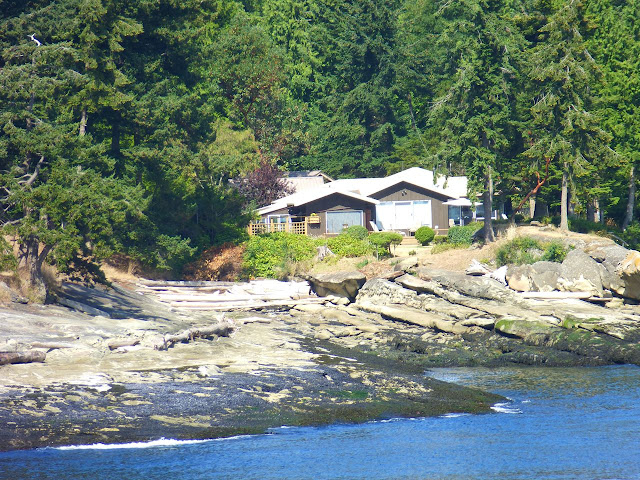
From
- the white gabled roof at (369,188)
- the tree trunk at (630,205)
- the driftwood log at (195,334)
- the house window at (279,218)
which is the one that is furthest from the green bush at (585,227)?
the driftwood log at (195,334)

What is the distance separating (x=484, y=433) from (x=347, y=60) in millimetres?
56037

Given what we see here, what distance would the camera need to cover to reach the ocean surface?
15.5m

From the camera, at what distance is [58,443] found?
15742mm

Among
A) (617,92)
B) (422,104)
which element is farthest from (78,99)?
(422,104)

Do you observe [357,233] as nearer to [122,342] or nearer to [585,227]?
[585,227]

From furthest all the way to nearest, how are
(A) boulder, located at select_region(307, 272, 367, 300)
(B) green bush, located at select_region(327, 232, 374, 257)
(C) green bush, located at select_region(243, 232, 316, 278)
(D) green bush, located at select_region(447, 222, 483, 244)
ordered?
1. (D) green bush, located at select_region(447, 222, 483, 244)
2. (B) green bush, located at select_region(327, 232, 374, 257)
3. (C) green bush, located at select_region(243, 232, 316, 278)
4. (A) boulder, located at select_region(307, 272, 367, 300)

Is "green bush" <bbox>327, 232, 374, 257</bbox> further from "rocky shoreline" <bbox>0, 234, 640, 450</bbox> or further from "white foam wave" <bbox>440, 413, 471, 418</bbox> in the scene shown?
"white foam wave" <bbox>440, 413, 471, 418</bbox>

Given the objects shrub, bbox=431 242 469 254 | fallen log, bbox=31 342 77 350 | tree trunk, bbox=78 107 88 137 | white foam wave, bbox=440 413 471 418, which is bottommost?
white foam wave, bbox=440 413 471 418

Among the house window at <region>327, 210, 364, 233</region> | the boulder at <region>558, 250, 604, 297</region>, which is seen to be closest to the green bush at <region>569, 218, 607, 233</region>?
the boulder at <region>558, 250, 604, 297</region>

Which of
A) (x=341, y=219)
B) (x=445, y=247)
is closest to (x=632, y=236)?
(x=445, y=247)

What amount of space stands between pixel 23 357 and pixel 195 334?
22.7ft

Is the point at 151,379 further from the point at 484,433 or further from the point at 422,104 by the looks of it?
the point at 422,104

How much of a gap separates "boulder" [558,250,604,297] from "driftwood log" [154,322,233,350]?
1549cm

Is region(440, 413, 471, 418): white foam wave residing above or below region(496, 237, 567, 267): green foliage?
below
